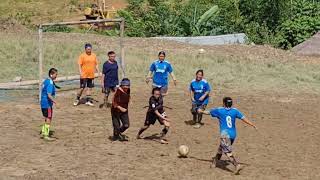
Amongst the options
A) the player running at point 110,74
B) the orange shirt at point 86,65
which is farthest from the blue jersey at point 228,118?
the orange shirt at point 86,65

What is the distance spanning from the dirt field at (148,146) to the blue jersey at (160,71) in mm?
866

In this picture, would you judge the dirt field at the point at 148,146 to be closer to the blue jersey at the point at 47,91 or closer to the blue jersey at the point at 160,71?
the blue jersey at the point at 47,91

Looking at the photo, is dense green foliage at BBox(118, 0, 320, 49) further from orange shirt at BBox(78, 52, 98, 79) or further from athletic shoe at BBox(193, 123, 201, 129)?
athletic shoe at BBox(193, 123, 201, 129)

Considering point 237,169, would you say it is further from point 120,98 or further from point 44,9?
point 44,9

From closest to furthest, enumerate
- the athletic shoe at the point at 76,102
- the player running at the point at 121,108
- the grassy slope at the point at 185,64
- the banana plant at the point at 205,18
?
1. the player running at the point at 121,108
2. the athletic shoe at the point at 76,102
3. the grassy slope at the point at 185,64
4. the banana plant at the point at 205,18

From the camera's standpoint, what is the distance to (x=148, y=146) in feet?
40.9

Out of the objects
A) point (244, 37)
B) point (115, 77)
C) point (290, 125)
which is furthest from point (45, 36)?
point (290, 125)

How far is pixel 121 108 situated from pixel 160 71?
3560mm

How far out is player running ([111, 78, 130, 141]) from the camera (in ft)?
40.6

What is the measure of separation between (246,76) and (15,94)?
8013mm

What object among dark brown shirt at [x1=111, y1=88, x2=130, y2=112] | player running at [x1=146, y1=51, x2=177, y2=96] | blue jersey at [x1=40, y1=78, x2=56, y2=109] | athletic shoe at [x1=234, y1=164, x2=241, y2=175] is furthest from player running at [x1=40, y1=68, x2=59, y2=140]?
athletic shoe at [x1=234, y1=164, x2=241, y2=175]

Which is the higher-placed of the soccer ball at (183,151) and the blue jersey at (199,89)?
the blue jersey at (199,89)

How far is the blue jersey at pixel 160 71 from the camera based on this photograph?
15781 mm

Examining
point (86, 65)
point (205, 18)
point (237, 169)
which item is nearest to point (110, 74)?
point (86, 65)
